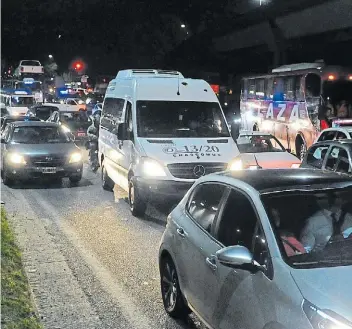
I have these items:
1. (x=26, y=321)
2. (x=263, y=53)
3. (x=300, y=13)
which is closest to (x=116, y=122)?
(x=26, y=321)

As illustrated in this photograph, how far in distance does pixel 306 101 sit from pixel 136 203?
40.1 feet

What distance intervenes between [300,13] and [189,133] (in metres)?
28.0

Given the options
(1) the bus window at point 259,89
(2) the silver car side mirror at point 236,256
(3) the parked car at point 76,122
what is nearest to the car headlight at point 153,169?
(2) the silver car side mirror at point 236,256

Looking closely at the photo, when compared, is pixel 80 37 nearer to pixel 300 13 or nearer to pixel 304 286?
pixel 300 13

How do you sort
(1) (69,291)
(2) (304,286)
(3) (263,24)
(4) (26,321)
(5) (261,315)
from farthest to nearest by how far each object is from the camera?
(3) (263,24) → (1) (69,291) → (4) (26,321) → (5) (261,315) → (2) (304,286)

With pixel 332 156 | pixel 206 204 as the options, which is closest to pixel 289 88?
pixel 332 156

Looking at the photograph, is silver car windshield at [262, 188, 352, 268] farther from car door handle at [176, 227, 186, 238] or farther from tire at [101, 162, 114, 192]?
tire at [101, 162, 114, 192]

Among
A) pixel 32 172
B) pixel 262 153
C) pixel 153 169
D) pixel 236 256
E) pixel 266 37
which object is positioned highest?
pixel 266 37

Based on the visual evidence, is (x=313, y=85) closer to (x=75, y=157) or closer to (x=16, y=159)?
(x=75, y=157)

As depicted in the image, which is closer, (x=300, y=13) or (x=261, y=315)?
(x=261, y=315)

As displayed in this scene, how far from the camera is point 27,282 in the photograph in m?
7.34

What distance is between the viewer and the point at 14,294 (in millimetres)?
6547

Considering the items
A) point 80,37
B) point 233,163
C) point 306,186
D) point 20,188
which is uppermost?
point 80,37

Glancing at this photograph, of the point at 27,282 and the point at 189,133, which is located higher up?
the point at 189,133
